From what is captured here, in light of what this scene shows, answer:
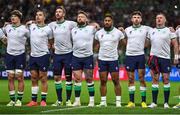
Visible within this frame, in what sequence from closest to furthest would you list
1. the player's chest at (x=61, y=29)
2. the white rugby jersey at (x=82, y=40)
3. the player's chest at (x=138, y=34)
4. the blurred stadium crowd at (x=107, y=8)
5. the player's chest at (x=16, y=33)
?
the player's chest at (x=138, y=34), the white rugby jersey at (x=82, y=40), the player's chest at (x=61, y=29), the player's chest at (x=16, y=33), the blurred stadium crowd at (x=107, y=8)

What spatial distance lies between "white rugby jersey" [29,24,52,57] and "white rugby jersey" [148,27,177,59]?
2670mm

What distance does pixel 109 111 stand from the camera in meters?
13.2

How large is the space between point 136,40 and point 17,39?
312 cm

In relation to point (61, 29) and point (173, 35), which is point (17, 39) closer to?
point (61, 29)

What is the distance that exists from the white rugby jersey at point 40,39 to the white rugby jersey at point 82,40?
2.25ft

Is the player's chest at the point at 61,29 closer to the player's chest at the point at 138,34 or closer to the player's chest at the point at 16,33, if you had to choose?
the player's chest at the point at 16,33

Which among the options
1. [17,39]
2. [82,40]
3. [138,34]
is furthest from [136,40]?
[17,39]

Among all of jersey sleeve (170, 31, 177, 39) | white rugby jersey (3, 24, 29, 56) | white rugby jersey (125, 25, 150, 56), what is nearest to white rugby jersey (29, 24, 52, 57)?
white rugby jersey (3, 24, 29, 56)

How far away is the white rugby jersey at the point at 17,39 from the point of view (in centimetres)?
1544

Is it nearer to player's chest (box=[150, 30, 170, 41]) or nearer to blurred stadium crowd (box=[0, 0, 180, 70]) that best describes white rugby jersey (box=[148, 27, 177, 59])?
player's chest (box=[150, 30, 170, 41])

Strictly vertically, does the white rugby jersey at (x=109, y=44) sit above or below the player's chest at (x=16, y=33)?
below

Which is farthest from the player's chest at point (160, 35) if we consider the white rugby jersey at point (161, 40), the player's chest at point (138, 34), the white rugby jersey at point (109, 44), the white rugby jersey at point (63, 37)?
the white rugby jersey at point (63, 37)

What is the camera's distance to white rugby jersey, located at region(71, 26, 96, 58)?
15.0 m

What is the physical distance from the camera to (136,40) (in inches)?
588
